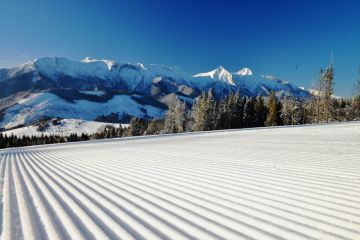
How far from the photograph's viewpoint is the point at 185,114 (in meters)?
65.5

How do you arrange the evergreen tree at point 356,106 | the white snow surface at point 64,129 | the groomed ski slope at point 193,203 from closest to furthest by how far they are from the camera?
the groomed ski slope at point 193,203
the evergreen tree at point 356,106
the white snow surface at point 64,129

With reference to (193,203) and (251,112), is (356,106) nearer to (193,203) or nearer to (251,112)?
(251,112)

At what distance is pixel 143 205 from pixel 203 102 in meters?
54.3

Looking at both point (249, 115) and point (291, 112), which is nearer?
point (249, 115)

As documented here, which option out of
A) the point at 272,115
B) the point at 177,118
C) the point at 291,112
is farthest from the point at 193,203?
the point at 291,112

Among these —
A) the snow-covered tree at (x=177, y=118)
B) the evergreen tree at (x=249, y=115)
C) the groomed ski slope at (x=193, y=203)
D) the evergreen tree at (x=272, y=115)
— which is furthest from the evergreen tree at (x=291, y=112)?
the groomed ski slope at (x=193, y=203)

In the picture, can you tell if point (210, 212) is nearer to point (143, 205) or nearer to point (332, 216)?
point (143, 205)

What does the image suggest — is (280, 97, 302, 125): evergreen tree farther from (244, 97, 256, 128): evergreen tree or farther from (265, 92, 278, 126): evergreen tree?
(244, 97, 256, 128): evergreen tree

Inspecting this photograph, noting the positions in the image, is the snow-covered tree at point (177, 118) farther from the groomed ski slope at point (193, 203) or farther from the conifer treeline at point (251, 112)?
the groomed ski slope at point (193, 203)

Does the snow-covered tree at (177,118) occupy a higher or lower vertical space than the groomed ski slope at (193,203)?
higher

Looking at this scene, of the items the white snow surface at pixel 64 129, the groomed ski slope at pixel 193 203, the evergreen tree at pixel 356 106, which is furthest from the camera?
the white snow surface at pixel 64 129

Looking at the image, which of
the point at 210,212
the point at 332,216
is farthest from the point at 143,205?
the point at 332,216

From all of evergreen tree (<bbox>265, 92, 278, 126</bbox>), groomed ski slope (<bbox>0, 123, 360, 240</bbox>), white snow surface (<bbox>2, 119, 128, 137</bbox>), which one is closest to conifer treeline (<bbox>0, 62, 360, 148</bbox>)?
evergreen tree (<bbox>265, 92, 278, 126</bbox>)

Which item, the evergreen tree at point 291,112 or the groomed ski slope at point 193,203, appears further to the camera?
the evergreen tree at point 291,112
